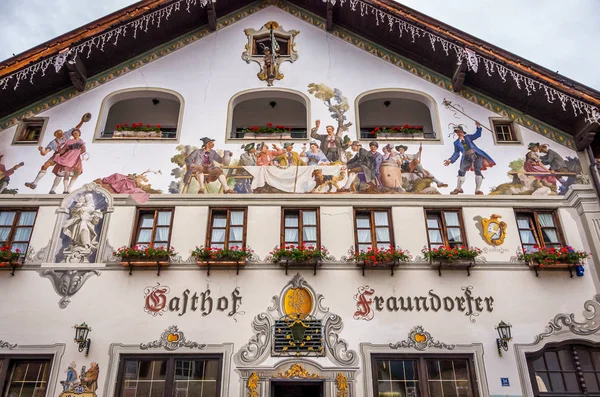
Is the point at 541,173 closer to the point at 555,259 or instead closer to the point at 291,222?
the point at 555,259

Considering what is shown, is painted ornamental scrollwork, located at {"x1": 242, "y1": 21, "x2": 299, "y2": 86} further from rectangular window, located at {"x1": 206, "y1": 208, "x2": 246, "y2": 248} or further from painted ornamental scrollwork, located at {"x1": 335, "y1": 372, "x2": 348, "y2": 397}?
painted ornamental scrollwork, located at {"x1": 335, "y1": 372, "x2": 348, "y2": 397}

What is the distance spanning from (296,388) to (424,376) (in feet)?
7.94

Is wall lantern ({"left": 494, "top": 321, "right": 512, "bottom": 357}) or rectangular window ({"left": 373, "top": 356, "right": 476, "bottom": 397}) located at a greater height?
wall lantern ({"left": 494, "top": 321, "right": 512, "bottom": 357})

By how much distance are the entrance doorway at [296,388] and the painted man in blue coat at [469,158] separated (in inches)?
201

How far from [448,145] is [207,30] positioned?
7.14 meters

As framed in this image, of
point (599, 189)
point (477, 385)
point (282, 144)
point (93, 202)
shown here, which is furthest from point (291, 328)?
point (599, 189)

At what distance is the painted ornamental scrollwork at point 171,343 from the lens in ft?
32.5

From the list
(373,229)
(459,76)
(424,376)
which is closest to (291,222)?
(373,229)

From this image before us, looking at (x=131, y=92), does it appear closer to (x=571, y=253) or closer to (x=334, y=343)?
(x=334, y=343)

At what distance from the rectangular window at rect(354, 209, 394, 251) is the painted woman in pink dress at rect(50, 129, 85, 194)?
6374 millimetres

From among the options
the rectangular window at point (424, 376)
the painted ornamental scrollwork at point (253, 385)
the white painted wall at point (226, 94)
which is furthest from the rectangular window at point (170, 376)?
the white painted wall at point (226, 94)

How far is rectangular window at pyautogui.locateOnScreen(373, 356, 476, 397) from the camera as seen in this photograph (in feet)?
31.6

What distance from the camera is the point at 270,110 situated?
14.9 metres

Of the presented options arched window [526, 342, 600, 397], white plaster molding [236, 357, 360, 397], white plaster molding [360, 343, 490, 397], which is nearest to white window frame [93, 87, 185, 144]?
white plaster molding [236, 357, 360, 397]
